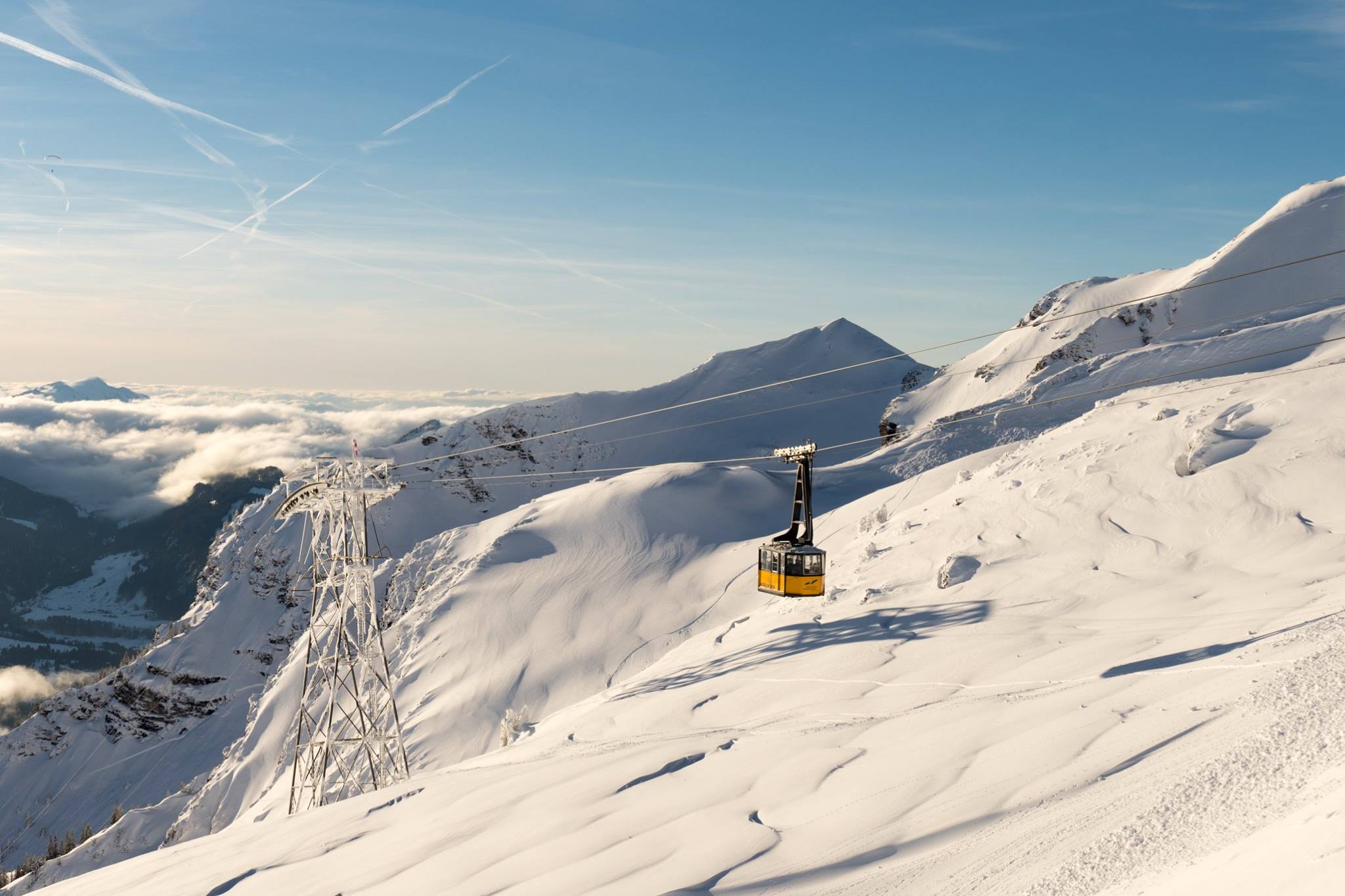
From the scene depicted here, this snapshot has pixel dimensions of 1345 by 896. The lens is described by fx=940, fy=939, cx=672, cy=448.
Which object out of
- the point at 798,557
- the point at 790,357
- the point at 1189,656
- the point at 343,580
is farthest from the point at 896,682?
the point at 790,357

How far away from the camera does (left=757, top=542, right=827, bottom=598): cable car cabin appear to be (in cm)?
2834

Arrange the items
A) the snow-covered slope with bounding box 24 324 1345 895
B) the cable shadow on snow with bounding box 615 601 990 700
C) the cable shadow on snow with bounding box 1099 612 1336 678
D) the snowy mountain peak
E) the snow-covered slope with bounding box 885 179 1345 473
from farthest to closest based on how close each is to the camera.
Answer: the snowy mountain peak < the snow-covered slope with bounding box 885 179 1345 473 < the cable shadow on snow with bounding box 615 601 990 700 < the cable shadow on snow with bounding box 1099 612 1336 678 < the snow-covered slope with bounding box 24 324 1345 895

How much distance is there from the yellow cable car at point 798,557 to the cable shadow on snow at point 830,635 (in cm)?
136

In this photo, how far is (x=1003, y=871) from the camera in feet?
32.3

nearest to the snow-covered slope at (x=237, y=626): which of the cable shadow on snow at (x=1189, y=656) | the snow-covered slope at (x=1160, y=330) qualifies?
the snow-covered slope at (x=1160, y=330)

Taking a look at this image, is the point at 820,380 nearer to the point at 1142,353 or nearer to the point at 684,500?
the point at 1142,353

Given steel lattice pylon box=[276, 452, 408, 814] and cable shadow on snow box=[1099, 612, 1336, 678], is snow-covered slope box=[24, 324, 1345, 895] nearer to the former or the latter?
cable shadow on snow box=[1099, 612, 1336, 678]

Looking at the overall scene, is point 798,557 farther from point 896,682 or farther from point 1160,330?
point 1160,330

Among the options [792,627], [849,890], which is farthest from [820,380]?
[849,890]

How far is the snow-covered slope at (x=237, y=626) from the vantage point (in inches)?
3959

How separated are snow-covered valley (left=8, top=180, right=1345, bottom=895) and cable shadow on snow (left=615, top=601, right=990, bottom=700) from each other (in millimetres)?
243

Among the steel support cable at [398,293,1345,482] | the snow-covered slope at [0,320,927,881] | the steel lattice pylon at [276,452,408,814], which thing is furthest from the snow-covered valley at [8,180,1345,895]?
the steel support cable at [398,293,1345,482]

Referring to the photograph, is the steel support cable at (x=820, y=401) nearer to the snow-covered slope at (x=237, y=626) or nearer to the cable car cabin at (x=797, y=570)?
the snow-covered slope at (x=237, y=626)

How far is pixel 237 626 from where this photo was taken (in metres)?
110
